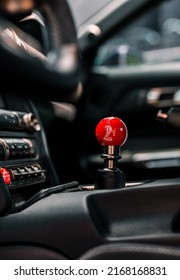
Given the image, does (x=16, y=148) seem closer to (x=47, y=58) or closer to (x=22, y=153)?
(x=22, y=153)

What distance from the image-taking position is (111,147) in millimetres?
929

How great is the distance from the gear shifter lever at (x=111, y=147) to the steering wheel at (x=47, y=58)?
0.25 m

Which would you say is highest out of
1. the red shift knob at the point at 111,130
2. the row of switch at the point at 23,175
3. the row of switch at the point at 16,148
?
the red shift knob at the point at 111,130

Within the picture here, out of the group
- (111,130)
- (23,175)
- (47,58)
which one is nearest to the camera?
(47,58)

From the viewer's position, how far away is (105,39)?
192 centimetres

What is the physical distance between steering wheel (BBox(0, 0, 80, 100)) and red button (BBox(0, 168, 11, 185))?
320mm

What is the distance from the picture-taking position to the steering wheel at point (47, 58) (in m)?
0.51

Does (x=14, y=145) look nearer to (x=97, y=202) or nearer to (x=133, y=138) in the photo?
(x=97, y=202)

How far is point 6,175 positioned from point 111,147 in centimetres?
19

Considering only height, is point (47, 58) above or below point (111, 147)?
above

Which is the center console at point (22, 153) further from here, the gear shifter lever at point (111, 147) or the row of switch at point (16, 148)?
the gear shifter lever at point (111, 147)

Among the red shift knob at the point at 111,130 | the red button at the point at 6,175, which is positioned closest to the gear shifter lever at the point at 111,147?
the red shift knob at the point at 111,130

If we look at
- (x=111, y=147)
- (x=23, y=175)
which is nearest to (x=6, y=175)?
(x=23, y=175)

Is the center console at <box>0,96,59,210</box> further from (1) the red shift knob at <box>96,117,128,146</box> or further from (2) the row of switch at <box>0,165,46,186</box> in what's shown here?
(1) the red shift knob at <box>96,117,128,146</box>
